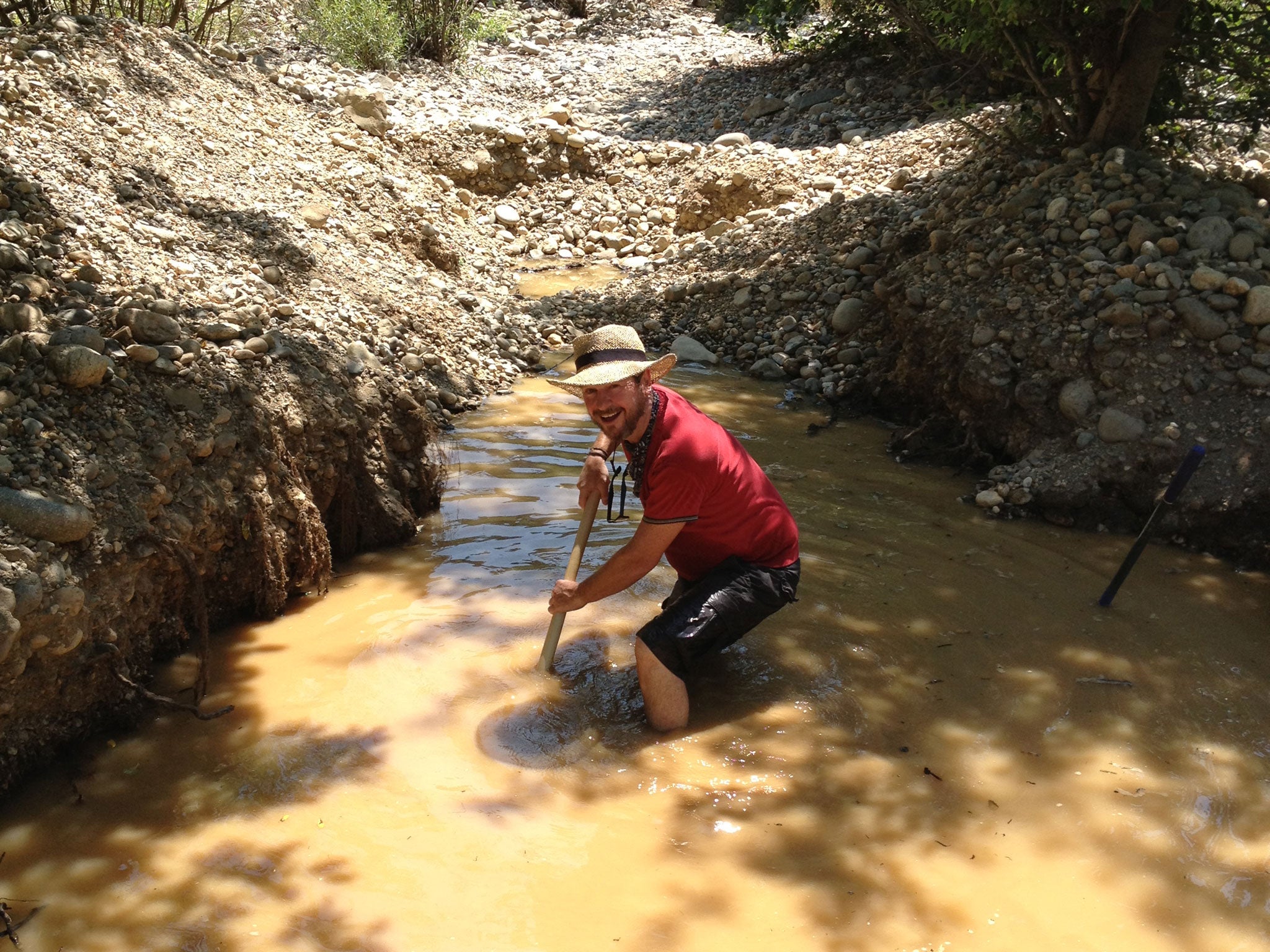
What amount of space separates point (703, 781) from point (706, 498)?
0.89 m

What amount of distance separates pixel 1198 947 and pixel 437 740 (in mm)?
2196

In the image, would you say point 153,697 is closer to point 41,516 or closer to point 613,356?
point 41,516

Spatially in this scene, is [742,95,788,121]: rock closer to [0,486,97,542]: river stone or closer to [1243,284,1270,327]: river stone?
[1243,284,1270,327]: river stone

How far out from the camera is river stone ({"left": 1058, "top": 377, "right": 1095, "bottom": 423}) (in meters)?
5.08

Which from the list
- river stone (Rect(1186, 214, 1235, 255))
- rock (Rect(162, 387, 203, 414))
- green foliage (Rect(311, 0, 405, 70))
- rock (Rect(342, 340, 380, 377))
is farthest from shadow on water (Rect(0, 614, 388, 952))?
green foliage (Rect(311, 0, 405, 70))

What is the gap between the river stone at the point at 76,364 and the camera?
3395mm

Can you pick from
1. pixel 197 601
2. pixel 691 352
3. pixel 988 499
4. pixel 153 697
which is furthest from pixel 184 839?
pixel 691 352

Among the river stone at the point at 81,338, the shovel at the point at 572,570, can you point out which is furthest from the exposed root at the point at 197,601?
the shovel at the point at 572,570

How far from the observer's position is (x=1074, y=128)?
20.7 feet

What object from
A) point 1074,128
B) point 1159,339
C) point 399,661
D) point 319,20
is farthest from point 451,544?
point 319,20

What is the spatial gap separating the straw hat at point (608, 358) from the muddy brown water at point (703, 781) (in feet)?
3.80

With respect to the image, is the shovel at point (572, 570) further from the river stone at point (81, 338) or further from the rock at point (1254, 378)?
the rock at point (1254, 378)

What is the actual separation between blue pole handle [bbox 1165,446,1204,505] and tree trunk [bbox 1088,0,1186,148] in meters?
2.87

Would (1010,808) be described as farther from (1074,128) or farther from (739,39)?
(739,39)
